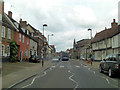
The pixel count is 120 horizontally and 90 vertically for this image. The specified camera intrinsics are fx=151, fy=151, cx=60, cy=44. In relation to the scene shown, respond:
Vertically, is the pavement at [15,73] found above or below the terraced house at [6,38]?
below

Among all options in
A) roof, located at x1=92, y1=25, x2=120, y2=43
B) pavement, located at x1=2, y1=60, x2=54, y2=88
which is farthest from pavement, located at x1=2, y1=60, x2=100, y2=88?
roof, located at x1=92, y1=25, x2=120, y2=43

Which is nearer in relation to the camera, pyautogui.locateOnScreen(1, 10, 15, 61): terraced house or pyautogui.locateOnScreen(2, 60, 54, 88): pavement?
pyautogui.locateOnScreen(2, 60, 54, 88): pavement

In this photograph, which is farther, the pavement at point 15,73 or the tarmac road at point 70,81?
the pavement at point 15,73

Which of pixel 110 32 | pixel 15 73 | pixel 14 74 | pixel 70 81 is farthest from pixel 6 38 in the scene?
pixel 110 32

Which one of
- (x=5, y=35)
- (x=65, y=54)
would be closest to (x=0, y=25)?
(x=5, y=35)

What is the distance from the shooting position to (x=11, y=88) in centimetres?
820

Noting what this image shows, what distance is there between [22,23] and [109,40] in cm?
2471

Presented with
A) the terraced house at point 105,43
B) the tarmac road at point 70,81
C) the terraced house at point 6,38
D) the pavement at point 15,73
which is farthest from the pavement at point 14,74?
the terraced house at point 105,43

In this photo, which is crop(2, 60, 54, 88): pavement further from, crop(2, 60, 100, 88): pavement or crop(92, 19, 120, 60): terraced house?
crop(92, 19, 120, 60): terraced house

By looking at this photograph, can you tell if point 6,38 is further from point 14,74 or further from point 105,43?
point 105,43

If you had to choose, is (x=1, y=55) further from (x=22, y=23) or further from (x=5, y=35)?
(x=22, y=23)

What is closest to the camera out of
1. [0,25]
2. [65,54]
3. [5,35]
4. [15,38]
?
[0,25]

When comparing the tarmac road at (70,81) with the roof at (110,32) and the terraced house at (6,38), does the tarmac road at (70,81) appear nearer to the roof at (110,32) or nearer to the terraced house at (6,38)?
the terraced house at (6,38)

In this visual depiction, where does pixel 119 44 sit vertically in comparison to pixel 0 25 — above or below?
below
